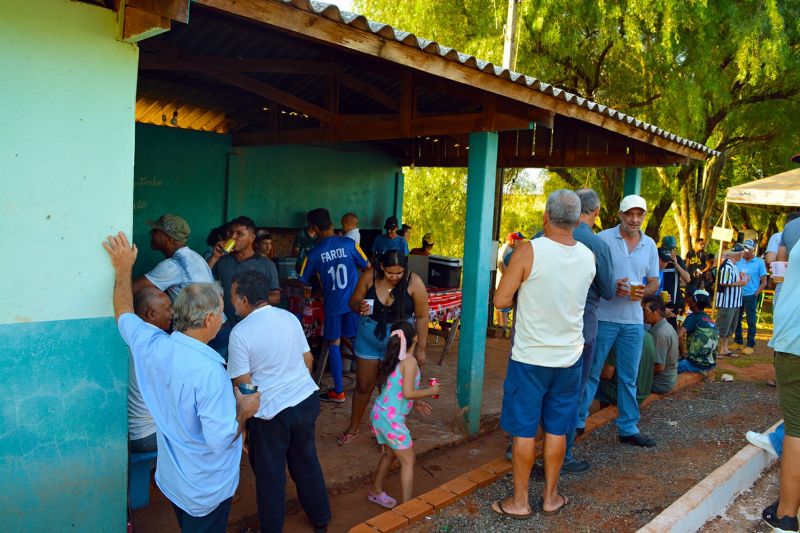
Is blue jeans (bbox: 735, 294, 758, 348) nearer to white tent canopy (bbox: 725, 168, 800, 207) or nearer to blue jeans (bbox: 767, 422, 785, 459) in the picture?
white tent canopy (bbox: 725, 168, 800, 207)

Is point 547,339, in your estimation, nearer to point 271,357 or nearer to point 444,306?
point 271,357

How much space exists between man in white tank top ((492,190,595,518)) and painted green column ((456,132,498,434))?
5.25ft

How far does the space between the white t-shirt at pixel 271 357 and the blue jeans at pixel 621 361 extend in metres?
2.52

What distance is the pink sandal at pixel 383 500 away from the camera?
14.0 ft

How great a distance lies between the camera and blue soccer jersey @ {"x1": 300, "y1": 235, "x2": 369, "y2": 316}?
5914 millimetres

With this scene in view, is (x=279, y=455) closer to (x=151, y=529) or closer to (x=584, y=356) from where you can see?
(x=151, y=529)

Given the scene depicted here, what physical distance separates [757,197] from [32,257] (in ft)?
33.4

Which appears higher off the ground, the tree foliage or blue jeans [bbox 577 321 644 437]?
the tree foliage

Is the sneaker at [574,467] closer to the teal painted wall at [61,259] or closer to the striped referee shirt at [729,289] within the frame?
the teal painted wall at [61,259]

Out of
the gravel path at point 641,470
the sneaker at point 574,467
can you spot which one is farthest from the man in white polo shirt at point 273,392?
the sneaker at point 574,467

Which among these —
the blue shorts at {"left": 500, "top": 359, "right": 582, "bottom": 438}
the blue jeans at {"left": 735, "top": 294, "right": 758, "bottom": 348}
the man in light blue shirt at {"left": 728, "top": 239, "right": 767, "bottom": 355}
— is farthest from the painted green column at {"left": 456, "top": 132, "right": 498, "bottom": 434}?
the blue jeans at {"left": 735, "top": 294, "right": 758, "bottom": 348}

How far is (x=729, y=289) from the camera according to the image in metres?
9.55

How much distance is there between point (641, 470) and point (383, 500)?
2025mm

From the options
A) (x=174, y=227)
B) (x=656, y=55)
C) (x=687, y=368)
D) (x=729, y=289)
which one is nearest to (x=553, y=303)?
(x=174, y=227)
